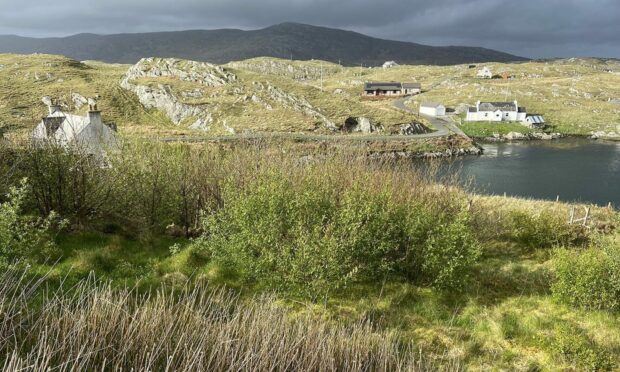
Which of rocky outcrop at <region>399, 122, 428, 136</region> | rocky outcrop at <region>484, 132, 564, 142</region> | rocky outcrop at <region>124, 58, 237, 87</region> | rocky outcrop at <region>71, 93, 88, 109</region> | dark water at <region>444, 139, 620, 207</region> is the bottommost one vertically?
dark water at <region>444, 139, 620, 207</region>

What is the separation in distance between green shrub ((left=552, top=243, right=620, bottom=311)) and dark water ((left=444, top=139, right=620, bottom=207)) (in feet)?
122

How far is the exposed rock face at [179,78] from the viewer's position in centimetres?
10119

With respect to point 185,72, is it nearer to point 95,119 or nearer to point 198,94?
point 198,94

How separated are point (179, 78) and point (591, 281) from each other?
407 feet

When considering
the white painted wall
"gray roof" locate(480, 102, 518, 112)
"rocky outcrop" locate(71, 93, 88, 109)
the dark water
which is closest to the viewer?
the dark water

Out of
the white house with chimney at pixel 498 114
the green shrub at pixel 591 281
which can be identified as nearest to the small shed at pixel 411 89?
the white house with chimney at pixel 498 114

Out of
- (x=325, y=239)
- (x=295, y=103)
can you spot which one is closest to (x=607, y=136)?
(x=295, y=103)

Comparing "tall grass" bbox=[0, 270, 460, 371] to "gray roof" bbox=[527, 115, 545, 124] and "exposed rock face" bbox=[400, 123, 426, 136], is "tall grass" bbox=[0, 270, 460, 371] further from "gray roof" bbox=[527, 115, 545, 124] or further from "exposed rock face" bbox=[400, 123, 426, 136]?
"gray roof" bbox=[527, 115, 545, 124]

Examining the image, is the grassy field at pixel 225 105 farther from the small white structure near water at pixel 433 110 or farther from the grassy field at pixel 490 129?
the grassy field at pixel 490 129

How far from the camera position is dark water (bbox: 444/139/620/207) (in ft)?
218

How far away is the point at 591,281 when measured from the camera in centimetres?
1731

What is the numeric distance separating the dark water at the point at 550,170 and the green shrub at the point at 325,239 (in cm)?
3860

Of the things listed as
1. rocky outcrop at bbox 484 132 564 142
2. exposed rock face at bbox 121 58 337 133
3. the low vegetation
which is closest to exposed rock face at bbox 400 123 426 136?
exposed rock face at bbox 121 58 337 133

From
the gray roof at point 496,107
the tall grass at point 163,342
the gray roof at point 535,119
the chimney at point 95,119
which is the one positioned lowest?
the tall grass at point 163,342
